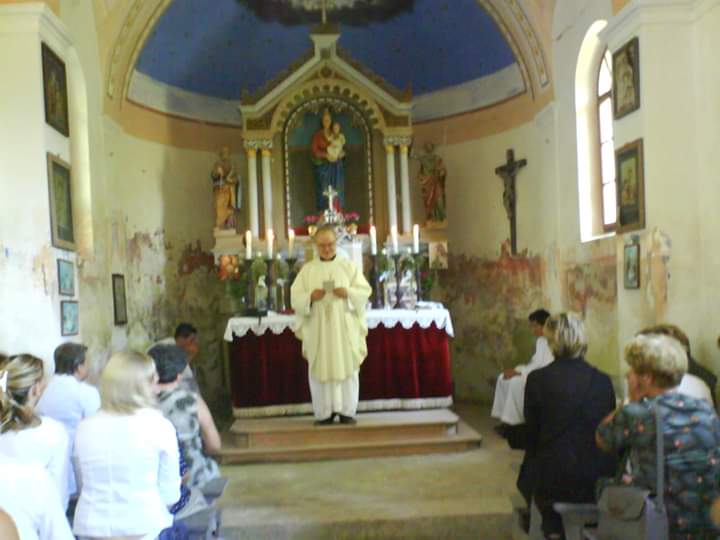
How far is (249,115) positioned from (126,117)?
1584 mm

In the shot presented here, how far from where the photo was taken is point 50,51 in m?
6.90

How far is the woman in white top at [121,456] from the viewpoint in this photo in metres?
3.05

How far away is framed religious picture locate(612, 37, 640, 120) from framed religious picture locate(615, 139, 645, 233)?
345 mm

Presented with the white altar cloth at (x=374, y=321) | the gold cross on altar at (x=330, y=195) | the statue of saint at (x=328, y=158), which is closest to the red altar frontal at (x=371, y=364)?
the white altar cloth at (x=374, y=321)

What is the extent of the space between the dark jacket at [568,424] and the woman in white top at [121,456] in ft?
5.65

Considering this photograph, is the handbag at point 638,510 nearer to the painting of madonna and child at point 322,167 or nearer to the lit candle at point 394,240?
the lit candle at point 394,240

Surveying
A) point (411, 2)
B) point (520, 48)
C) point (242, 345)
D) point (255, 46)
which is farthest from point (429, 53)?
point (242, 345)

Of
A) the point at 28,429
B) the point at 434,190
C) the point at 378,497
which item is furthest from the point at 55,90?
the point at 434,190

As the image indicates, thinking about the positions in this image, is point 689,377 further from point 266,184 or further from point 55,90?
point 266,184

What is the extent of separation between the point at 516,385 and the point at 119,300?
186 inches

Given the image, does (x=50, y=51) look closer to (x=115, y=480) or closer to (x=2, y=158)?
(x=2, y=158)

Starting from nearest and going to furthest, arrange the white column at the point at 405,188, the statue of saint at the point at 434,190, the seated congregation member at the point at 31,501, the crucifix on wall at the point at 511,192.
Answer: the seated congregation member at the point at 31,501, the crucifix on wall at the point at 511,192, the white column at the point at 405,188, the statue of saint at the point at 434,190

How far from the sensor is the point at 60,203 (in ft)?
23.1

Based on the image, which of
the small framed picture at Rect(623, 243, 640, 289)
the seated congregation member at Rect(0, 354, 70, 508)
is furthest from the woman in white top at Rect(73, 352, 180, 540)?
the small framed picture at Rect(623, 243, 640, 289)
